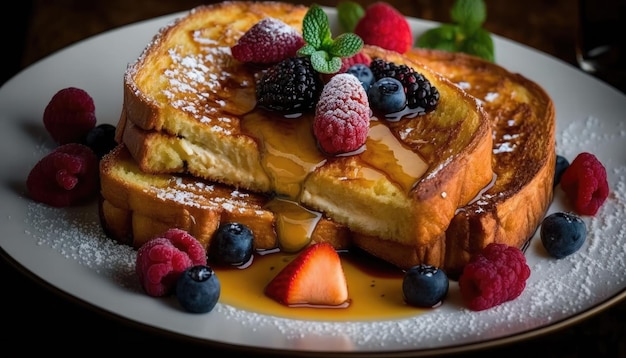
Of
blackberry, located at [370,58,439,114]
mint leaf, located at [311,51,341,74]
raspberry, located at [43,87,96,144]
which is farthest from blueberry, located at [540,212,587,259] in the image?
raspberry, located at [43,87,96,144]

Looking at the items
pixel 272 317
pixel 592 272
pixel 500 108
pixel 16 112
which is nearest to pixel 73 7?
pixel 16 112

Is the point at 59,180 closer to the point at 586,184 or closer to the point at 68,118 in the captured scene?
the point at 68,118

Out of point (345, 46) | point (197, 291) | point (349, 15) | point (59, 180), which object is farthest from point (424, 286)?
point (349, 15)

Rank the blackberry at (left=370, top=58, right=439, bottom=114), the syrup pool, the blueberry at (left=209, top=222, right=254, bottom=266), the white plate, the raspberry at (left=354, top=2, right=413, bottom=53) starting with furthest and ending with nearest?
the raspberry at (left=354, top=2, right=413, bottom=53) → the blackberry at (left=370, top=58, right=439, bottom=114) → the blueberry at (left=209, top=222, right=254, bottom=266) → the syrup pool → the white plate

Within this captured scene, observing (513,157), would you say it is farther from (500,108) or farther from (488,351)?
(488,351)

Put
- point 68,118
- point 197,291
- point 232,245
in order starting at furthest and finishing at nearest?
point 68,118, point 232,245, point 197,291

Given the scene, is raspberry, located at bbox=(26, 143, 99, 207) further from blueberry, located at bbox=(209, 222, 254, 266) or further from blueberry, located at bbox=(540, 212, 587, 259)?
blueberry, located at bbox=(540, 212, 587, 259)

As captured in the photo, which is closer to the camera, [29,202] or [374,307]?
[374,307]
